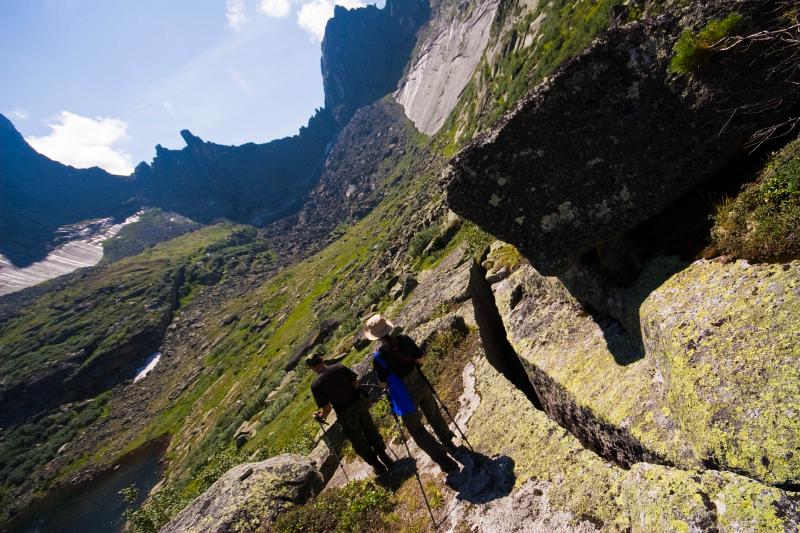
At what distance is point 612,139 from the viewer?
24.5 feet

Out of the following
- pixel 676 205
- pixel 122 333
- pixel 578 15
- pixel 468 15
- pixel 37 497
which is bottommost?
pixel 37 497

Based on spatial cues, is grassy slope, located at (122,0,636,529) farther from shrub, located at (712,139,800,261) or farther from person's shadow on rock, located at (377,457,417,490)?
shrub, located at (712,139,800,261)

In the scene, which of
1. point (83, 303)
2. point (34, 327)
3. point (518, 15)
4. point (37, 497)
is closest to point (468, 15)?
point (518, 15)

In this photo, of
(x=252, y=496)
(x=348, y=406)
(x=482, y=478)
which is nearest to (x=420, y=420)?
(x=482, y=478)

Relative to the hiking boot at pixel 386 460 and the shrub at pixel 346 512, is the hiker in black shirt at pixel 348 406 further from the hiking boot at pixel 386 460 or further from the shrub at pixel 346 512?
the shrub at pixel 346 512

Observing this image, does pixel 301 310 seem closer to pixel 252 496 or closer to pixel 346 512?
pixel 252 496

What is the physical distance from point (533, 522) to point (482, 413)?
346cm

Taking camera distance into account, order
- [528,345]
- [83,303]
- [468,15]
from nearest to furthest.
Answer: [528,345]
[468,15]
[83,303]

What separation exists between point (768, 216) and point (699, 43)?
10.3ft

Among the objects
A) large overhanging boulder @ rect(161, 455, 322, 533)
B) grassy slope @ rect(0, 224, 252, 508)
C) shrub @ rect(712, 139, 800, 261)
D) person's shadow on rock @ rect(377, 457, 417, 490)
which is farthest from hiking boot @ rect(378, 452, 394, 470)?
grassy slope @ rect(0, 224, 252, 508)

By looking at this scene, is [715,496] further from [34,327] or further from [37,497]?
[34,327]

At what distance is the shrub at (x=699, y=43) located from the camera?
21.2 feet

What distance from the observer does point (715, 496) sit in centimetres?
411

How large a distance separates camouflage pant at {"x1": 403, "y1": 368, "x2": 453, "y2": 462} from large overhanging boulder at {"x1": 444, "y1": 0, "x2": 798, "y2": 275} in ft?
11.8
